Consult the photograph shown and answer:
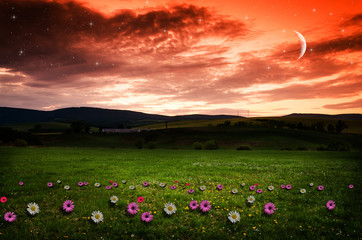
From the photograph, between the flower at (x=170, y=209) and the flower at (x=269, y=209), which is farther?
the flower at (x=269, y=209)

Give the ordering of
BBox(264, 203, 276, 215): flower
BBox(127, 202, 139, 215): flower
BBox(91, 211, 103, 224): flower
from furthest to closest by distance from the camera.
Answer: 1. BBox(264, 203, 276, 215): flower
2. BBox(127, 202, 139, 215): flower
3. BBox(91, 211, 103, 224): flower

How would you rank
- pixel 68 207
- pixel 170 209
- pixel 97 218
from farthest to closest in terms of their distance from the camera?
pixel 68 207 → pixel 170 209 → pixel 97 218

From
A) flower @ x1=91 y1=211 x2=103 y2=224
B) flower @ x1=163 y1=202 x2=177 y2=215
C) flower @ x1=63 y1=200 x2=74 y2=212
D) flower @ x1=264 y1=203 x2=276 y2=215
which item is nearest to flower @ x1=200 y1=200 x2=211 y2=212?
flower @ x1=163 y1=202 x2=177 y2=215

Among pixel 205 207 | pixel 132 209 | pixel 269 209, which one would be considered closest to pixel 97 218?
pixel 132 209

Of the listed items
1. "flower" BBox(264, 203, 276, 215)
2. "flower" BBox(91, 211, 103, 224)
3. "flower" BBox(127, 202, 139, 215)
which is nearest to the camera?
"flower" BBox(91, 211, 103, 224)

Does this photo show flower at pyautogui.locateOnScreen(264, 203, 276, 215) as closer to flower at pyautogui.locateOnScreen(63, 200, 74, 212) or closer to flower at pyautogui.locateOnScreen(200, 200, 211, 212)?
flower at pyautogui.locateOnScreen(200, 200, 211, 212)

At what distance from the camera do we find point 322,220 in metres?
6.77

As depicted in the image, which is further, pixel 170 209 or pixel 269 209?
pixel 269 209

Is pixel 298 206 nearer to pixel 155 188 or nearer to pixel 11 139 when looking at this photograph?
pixel 155 188

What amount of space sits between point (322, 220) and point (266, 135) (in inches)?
3467

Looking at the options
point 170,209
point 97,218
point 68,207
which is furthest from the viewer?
point 68,207

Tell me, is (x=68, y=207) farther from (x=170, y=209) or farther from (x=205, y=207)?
(x=205, y=207)

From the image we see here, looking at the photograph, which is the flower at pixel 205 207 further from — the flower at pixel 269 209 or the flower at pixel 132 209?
the flower at pixel 132 209

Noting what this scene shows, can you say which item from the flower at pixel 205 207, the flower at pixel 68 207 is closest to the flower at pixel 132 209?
the flower at pixel 68 207
